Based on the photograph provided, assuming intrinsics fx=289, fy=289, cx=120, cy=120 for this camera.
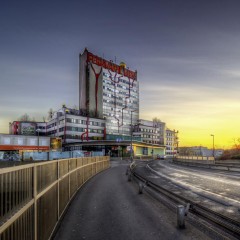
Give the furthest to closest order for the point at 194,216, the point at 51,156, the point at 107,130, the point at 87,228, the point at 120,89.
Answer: the point at 120,89 < the point at 107,130 < the point at 51,156 < the point at 194,216 < the point at 87,228

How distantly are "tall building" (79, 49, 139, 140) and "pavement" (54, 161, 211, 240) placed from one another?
11653cm

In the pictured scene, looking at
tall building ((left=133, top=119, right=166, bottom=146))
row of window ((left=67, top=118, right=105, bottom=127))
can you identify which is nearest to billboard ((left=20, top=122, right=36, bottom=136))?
row of window ((left=67, top=118, right=105, bottom=127))

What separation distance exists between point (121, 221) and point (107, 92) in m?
147

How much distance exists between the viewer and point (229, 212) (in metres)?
11.3

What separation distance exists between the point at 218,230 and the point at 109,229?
3.44 m

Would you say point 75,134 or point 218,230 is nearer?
point 218,230

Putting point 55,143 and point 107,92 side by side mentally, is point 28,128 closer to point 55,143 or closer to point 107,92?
point 107,92

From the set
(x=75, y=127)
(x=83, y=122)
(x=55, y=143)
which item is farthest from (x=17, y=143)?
(x=83, y=122)

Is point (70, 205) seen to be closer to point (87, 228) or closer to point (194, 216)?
point (87, 228)

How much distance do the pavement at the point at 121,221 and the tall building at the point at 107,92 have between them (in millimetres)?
116531

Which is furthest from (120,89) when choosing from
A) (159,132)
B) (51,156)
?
(51,156)

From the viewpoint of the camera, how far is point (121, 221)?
10.5 m

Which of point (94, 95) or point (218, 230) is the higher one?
point (94, 95)

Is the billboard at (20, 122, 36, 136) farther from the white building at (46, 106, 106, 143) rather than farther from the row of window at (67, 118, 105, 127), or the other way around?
the row of window at (67, 118, 105, 127)
